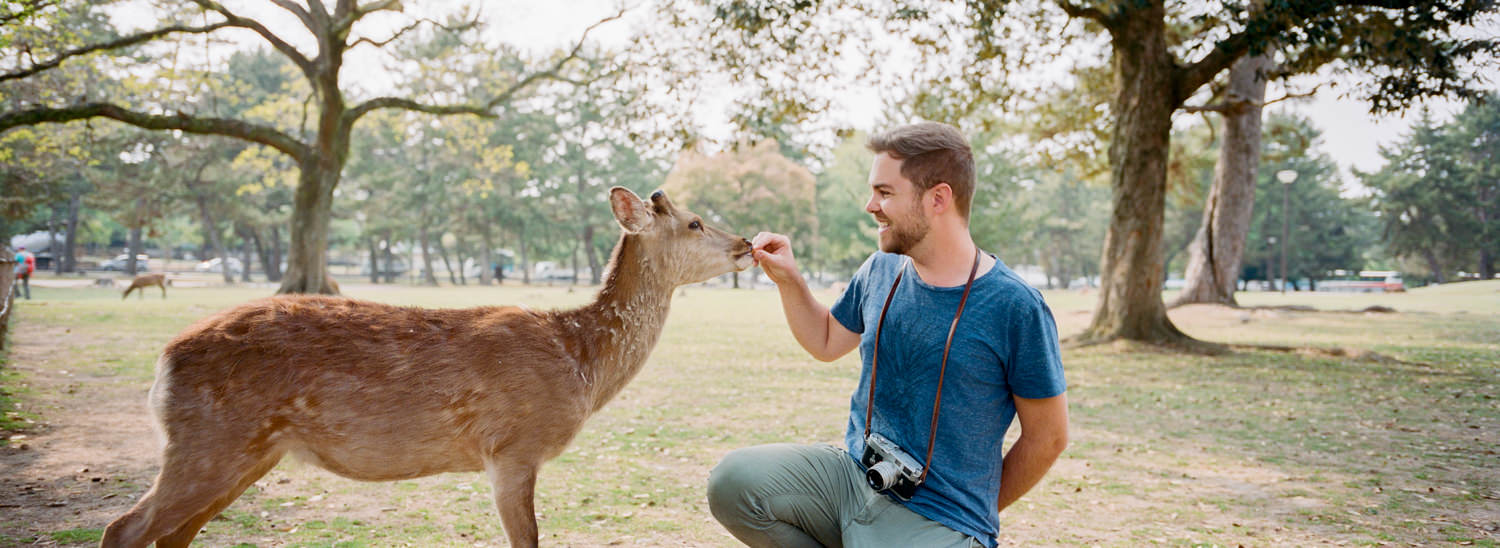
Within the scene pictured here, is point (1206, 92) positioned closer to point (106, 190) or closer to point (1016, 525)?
point (1016, 525)

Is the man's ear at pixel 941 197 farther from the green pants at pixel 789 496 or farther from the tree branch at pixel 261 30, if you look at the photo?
the tree branch at pixel 261 30

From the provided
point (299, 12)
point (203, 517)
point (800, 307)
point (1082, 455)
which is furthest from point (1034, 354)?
point (299, 12)

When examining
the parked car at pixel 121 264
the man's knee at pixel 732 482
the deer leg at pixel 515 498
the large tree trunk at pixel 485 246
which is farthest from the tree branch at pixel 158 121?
the parked car at pixel 121 264

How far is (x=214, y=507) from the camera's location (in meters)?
3.44

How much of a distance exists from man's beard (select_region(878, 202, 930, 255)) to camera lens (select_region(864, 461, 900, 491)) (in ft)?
2.22

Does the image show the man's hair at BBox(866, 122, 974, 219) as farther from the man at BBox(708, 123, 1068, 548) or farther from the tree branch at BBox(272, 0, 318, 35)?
the tree branch at BBox(272, 0, 318, 35)

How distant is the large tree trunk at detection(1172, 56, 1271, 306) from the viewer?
20172mm

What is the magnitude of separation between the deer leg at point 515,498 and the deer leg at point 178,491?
0.87 metres

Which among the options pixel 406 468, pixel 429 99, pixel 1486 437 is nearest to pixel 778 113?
pixel 1486 437

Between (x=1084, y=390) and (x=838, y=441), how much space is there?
4.28 meters

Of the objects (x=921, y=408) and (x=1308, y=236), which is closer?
(x=921, y=408)

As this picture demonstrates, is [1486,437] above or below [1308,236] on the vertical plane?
below

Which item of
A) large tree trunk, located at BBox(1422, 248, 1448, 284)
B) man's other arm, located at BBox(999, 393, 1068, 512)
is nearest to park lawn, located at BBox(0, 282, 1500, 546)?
man's other arm, located at BBox(999, 393, 1068, 512)

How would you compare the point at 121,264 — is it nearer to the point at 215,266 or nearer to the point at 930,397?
the point at 215,266
